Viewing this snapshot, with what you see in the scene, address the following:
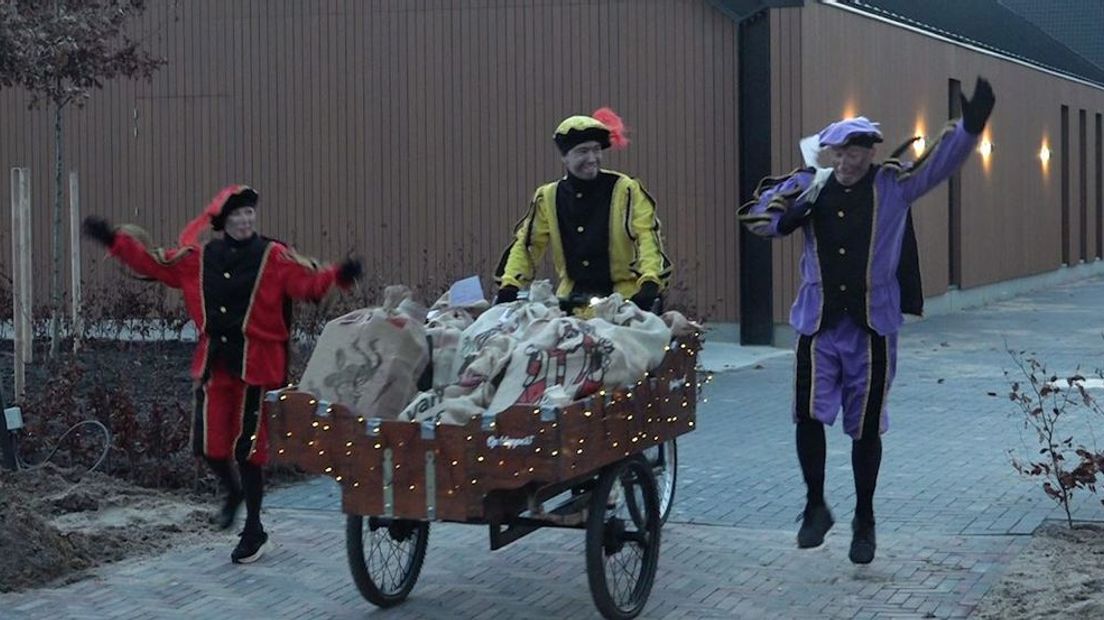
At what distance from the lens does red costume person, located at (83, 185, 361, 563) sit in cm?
779

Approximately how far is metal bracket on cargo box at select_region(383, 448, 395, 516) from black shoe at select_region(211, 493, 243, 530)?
1.83 meters

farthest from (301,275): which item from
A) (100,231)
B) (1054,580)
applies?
(1054,580)

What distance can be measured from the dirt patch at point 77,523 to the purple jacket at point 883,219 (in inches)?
120

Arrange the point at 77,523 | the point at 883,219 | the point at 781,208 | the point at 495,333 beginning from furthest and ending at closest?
the point at 77,523 < the point at 781,208 < the point at 883,219 < the point at 495,333

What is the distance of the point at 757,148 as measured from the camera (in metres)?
17.2

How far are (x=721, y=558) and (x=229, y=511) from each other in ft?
7.13

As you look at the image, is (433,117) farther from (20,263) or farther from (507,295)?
(507,295)

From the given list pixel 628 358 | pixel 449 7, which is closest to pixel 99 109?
pixel 449 7

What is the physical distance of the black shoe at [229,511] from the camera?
8047mm

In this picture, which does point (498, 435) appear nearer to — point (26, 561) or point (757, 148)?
point (26, 561)

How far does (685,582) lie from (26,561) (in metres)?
2.74

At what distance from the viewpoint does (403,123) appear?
18641 millimetres

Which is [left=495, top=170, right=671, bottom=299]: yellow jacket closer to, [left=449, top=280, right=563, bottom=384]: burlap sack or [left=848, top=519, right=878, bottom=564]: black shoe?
[left=449, top=280, right=563, bottom=384]: burlap sack

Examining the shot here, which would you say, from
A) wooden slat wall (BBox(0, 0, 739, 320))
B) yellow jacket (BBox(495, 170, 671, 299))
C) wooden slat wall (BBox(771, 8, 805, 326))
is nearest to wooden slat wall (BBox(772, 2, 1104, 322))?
wooden slat wall (BBox(771, 8, 805, 326))
